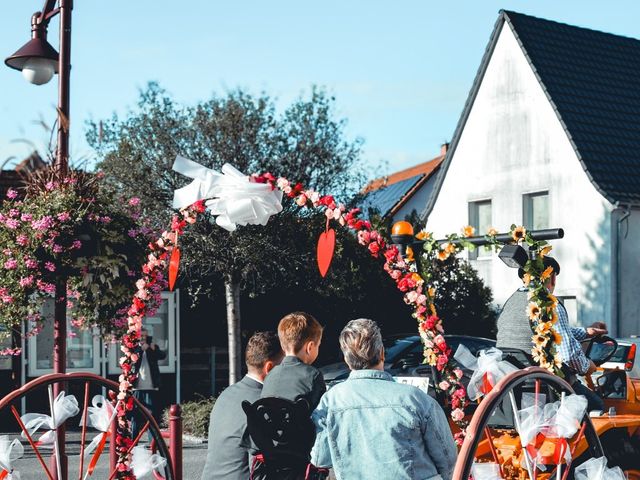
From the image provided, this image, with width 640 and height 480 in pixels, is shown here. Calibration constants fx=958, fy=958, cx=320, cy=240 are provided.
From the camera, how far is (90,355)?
59.2 feet

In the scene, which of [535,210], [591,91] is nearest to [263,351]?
[535,210]

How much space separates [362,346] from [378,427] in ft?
1.26

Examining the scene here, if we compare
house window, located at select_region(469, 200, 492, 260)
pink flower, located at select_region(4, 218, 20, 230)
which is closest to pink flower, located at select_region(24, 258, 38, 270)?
pink flower, located at select_region(4, 218, 20, 230)

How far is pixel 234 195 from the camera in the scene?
6.43 metres

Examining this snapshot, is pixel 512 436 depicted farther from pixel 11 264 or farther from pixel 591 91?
pixel 591 91

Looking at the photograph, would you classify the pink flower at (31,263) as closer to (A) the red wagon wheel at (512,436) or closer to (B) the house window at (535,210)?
(A) the red wagon wheel at (512,436)

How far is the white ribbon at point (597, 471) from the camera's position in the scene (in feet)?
17.9

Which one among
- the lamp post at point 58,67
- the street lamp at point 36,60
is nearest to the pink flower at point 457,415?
the lamp post at point 58,67

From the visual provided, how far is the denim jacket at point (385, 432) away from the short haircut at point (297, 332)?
99 cm

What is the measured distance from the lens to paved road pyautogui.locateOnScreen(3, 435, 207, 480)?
1192 centimetres

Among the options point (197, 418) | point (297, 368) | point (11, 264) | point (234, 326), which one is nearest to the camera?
point (297, 368)

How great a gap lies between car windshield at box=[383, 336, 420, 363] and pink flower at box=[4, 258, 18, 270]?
222 inches

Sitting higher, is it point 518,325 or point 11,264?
point 11,264

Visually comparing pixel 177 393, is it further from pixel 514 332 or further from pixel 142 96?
pixel 514 332
